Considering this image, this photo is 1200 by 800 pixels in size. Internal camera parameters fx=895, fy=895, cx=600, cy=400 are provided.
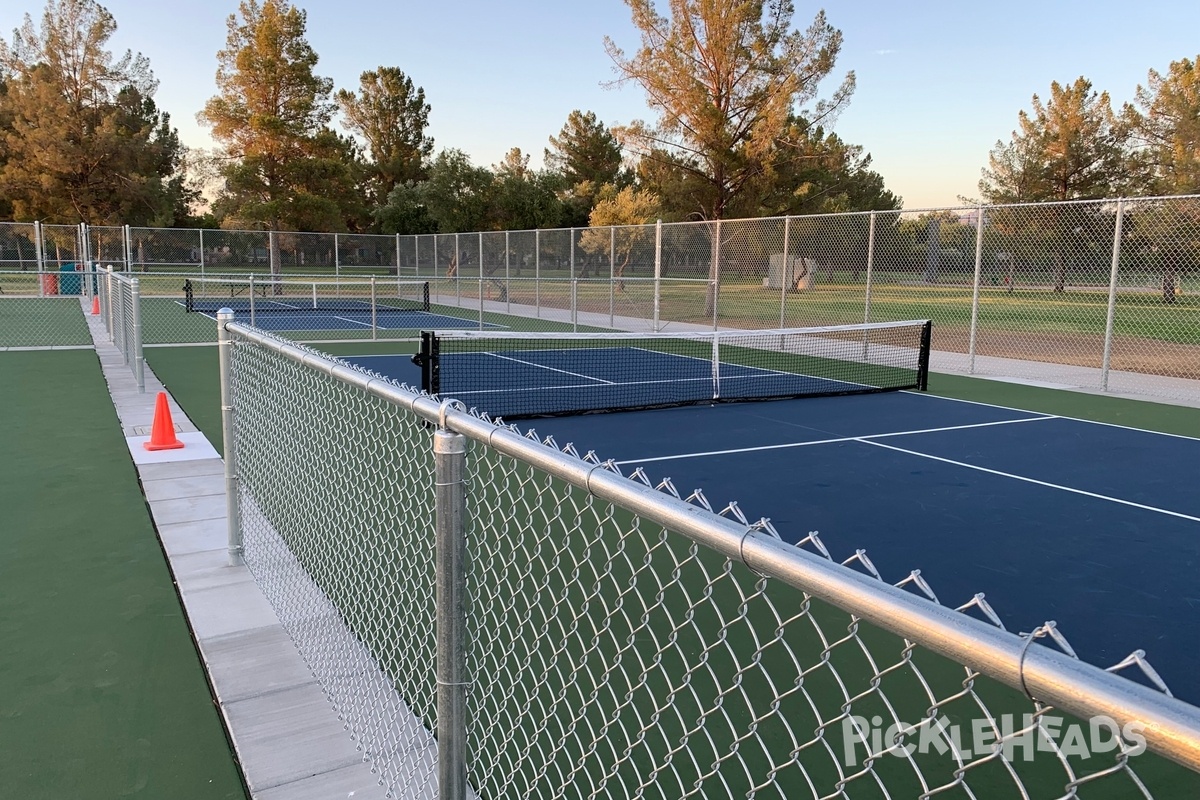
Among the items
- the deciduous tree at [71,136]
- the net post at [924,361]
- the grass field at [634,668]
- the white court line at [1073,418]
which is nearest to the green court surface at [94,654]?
the grass field at [634,668]

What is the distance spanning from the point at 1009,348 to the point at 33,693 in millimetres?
21013

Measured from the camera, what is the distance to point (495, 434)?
224 cm

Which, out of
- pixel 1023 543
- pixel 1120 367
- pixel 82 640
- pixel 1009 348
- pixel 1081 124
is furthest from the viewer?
pixel 1081 124

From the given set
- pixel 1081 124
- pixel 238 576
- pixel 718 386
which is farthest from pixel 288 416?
pixel 1081 124

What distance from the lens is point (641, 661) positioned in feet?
8.68

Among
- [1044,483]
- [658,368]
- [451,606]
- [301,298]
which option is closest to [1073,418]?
[1044,483]

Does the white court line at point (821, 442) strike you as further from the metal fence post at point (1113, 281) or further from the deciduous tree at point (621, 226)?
the deciduous tree at point (621, 226)

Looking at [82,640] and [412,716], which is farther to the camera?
[82,640]

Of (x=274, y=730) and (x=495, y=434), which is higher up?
(x=495, y=434)

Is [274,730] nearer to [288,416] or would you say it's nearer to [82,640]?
[82,640]

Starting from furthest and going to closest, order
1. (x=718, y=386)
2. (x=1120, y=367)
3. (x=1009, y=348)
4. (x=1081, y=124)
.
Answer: (x=1081, y=124) → (x=1009, y=348) → (x=1120, y=367) → (x=718, y=386)

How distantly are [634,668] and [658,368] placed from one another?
11.4 m

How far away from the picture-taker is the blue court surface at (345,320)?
72.7ft

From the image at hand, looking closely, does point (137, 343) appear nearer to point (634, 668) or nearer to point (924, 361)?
point (634, 668)
